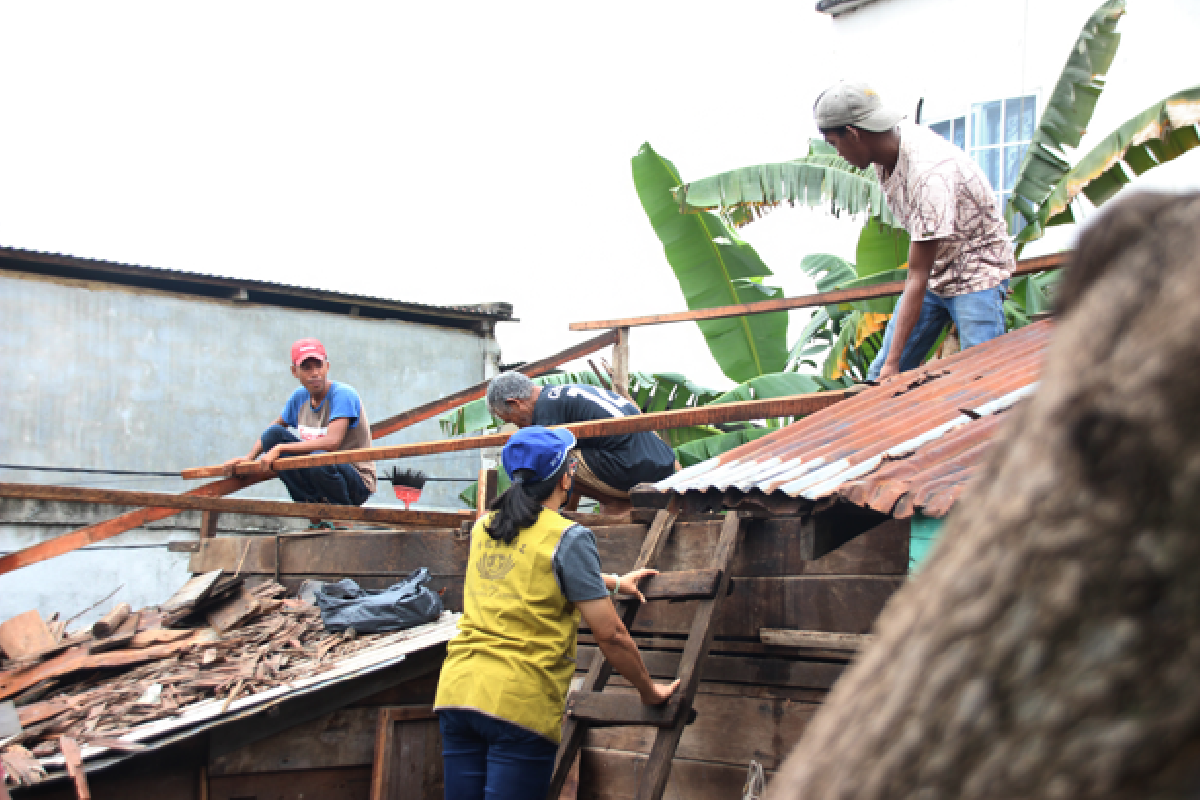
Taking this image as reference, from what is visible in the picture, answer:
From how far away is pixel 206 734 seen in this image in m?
5.23

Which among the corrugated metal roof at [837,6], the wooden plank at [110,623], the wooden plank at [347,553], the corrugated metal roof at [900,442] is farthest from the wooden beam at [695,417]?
the corrugated metal roof at [837,6]

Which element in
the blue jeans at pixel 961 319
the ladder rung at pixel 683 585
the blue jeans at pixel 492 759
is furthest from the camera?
the blue jeans at pixel 961 319

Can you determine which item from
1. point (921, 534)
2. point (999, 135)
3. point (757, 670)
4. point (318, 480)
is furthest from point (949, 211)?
point (999, 135)

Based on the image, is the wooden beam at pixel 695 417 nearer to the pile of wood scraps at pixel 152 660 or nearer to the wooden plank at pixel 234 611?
the pile of wood scraps at pixel 152 660

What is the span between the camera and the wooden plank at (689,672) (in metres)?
3.39

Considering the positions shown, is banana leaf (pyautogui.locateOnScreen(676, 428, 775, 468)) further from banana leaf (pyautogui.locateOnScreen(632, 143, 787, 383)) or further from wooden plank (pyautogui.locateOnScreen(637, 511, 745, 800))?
wooden plank (pyautogui.locateOnScreen(637, 511, 745, 800))

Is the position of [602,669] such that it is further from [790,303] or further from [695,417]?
[790,303]

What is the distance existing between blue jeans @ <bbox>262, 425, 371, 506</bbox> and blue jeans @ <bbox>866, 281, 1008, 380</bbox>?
390cm

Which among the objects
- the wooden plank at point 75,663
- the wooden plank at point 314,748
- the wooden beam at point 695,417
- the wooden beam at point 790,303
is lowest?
the wooden plank at point 314,748

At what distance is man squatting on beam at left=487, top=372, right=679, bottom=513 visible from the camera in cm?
545

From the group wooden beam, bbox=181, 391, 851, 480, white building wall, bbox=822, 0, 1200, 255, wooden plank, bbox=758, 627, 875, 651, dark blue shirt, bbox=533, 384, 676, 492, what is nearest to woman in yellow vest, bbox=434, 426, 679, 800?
wooden plank, bbox=758, 627, 875, 651

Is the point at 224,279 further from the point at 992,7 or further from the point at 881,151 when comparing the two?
the point at 881,151

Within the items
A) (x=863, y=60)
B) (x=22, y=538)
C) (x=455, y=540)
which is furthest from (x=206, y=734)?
(x=863, y=60)

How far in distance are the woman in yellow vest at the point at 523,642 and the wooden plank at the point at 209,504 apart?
111 inches
